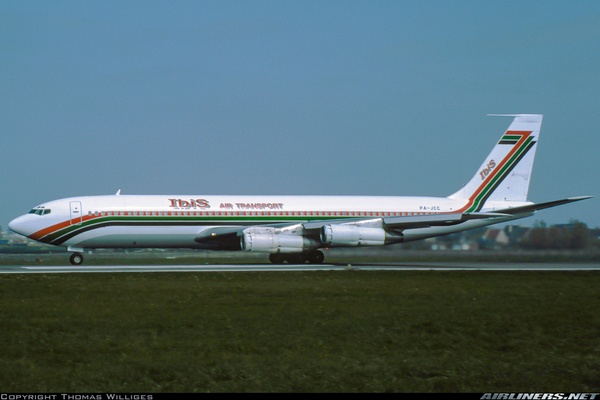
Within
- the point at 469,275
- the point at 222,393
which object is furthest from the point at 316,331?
the point at 469,275

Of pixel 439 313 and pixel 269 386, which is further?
pixel 439 313

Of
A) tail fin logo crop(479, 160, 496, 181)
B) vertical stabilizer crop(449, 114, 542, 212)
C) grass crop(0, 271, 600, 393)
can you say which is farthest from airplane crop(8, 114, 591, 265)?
grass crop(0, 271, 600, 393)

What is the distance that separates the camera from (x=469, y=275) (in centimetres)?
3466

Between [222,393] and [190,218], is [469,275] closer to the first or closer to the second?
[190,218]

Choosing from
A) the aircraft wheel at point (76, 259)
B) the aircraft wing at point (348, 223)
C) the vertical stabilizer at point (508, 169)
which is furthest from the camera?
the vertical stabilizer at point (508, 169)

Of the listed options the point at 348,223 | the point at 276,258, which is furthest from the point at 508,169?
the point at 276,258

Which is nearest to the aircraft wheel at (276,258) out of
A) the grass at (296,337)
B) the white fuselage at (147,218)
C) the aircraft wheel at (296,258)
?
the aircraft wheel at (296,258)

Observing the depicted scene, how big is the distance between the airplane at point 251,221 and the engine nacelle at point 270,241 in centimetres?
5

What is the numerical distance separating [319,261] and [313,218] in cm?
252

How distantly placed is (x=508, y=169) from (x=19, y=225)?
29256mm

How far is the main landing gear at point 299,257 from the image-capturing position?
47.1m

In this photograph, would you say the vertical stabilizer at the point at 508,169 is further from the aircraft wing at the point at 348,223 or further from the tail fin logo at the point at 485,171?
the aircraft wing at the point at 348,223

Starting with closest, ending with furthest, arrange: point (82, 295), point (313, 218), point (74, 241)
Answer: point (82, 295)
point (74, 241)
point (313, 218)

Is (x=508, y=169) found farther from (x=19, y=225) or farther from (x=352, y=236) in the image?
(x=19, y=225)
